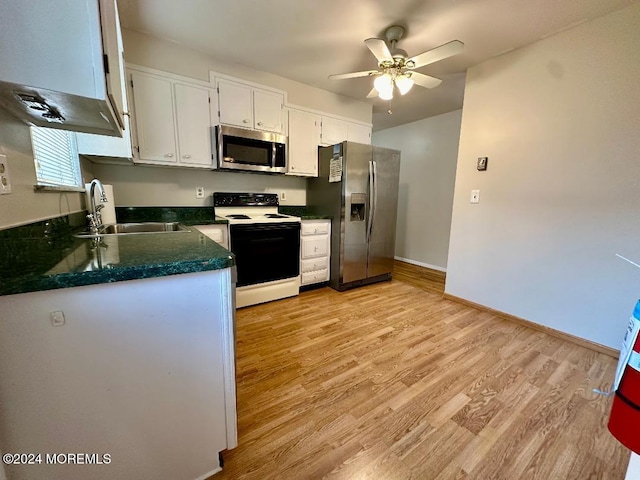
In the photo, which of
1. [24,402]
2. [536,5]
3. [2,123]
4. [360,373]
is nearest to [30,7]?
[2,123]

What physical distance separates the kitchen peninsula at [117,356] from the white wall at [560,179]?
2.59m

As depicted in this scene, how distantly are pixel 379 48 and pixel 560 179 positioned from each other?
1.80m

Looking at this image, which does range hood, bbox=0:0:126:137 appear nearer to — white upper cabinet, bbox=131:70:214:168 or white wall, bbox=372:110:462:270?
white upper cabinet, bbox=131:70:214:168

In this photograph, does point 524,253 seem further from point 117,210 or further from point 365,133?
point 117,210

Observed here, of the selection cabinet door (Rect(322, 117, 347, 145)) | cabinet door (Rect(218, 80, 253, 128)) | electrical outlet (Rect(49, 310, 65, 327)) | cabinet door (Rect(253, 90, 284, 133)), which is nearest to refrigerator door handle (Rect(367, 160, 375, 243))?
cabinet door (Rect(322, 117, 347, 145))

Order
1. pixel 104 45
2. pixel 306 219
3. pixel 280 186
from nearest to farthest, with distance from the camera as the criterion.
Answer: pixel 104 45 → pixel 306 219 → pixel 280 186

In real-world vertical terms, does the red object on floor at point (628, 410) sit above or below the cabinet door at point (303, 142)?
below

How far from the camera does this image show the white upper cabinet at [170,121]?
221 centimetres

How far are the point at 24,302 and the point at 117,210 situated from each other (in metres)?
2.12

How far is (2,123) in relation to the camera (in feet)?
2.95

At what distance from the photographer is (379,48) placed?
5.85ft

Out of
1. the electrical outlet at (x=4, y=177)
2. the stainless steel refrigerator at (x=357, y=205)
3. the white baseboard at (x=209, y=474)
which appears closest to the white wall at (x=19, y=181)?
the electrical outlet at (x=4, y=177)

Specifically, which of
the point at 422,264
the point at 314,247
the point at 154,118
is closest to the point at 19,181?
the point at 154,118

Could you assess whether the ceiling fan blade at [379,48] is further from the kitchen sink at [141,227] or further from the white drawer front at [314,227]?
the kitchen sink at [141,227]
